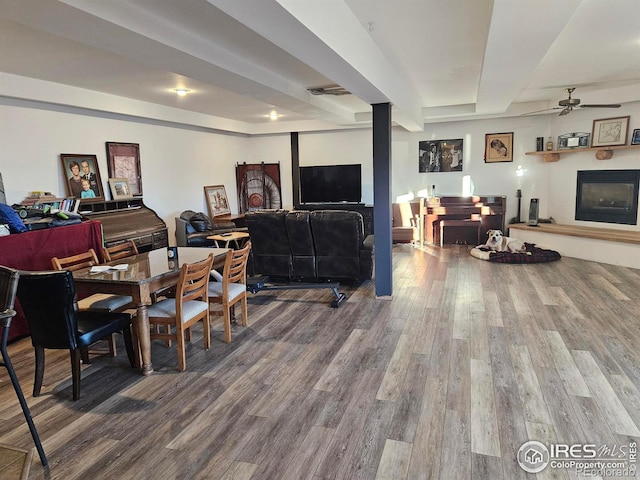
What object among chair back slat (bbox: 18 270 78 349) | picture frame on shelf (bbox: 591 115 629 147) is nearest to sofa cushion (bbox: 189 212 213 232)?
chair back slat (bbox: 18 270 78 349)

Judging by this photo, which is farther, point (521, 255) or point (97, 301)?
point (521, 255)

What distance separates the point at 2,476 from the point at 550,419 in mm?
2795

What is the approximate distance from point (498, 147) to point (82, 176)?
7.28m

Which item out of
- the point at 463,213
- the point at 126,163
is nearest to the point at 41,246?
the point at 126,163

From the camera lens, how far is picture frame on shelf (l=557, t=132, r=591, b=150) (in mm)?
7148

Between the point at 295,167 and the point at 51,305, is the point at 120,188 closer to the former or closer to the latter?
the point at 51,305

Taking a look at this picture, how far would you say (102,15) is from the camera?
243cm

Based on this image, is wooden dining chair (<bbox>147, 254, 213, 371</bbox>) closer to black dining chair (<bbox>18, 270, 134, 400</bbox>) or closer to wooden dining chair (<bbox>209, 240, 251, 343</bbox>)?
wooden dining chair (<bbox>209, 240, 251, 343</bbox>)

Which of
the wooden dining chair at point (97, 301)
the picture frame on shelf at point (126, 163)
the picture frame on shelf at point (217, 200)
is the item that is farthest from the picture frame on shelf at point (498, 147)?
the wooden dining chair at point (97, 301)

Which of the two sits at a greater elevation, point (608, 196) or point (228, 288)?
point (608, 196)

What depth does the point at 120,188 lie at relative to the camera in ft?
20.4

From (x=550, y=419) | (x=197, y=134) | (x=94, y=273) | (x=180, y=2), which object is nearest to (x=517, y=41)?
(x=180, y=2)

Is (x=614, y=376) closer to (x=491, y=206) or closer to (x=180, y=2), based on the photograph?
(x=180, y=2)

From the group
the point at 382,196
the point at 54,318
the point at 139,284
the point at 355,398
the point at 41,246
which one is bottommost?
the point at 355,398
